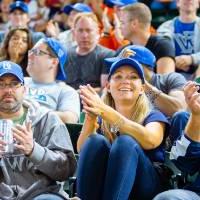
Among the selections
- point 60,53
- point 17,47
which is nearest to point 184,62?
point 60,53

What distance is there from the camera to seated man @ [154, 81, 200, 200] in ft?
10.0

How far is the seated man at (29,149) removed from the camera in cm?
322

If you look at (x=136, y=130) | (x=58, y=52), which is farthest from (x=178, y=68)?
(x=136, y=130)

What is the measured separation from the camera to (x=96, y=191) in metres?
3.24

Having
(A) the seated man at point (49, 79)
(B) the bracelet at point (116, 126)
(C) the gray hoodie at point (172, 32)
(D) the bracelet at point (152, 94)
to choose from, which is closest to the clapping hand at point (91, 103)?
(B) the bracelet at point (116, 126)

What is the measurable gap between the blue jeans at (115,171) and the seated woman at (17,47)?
1.97m

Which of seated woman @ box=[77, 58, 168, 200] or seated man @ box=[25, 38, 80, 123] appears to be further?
seated man @ box=[25, 38, 80, 123]

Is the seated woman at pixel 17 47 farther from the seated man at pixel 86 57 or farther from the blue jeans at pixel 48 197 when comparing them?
the blue jeans at pixel 48 197

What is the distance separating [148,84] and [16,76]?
889 mm

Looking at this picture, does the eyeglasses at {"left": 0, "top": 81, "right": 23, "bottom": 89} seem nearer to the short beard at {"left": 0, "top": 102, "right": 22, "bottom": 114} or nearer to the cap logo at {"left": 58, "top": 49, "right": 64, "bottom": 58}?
the short beard at {"left": 0, "top": 102, "right": 22, "bottom": 114}

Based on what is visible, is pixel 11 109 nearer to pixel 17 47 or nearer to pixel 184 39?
pixel 17 47

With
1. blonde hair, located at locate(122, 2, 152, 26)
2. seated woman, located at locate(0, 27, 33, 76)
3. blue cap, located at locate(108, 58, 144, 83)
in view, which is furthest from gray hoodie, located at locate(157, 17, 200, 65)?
blue cap, located at locate(108, 58, 144, 83)

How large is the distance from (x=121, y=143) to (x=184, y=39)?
2462 millimetres

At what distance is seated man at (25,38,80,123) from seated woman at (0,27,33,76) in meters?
0.53
